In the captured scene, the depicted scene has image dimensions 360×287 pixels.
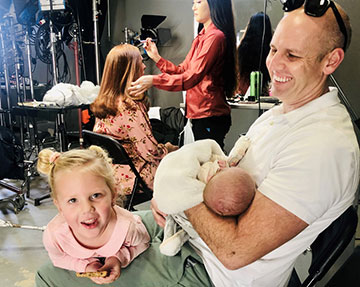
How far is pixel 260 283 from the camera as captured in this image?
2.79 feet

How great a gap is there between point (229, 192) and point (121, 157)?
1.04 meters

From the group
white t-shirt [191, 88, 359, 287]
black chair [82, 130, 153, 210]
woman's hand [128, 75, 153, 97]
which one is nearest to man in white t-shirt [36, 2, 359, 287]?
white t-shirt [191, 88, 359, 287]

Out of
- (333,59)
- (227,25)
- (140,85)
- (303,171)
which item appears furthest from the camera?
(227,25)

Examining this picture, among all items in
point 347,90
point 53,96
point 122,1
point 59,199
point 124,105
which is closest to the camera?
point 59,199

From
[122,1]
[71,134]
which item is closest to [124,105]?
[122,1]

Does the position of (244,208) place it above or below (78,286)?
above

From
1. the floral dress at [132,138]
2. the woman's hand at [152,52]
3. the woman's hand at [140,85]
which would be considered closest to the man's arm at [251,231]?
the floral dress at [132,138]

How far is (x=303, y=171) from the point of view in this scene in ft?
2.32

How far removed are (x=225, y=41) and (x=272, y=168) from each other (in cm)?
139

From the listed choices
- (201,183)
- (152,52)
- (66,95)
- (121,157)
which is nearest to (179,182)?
(201,183)

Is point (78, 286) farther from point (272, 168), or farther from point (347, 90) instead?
point (347, 90)

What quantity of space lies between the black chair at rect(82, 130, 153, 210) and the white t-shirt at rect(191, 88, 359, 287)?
0.88 metres

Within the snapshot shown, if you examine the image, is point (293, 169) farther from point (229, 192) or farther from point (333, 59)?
point (333, 59)

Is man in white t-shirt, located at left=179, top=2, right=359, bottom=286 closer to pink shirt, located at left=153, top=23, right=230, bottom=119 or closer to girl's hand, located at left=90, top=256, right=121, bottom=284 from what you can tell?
girl's hand, located at left=90, top=256, right=121, bottom=284
